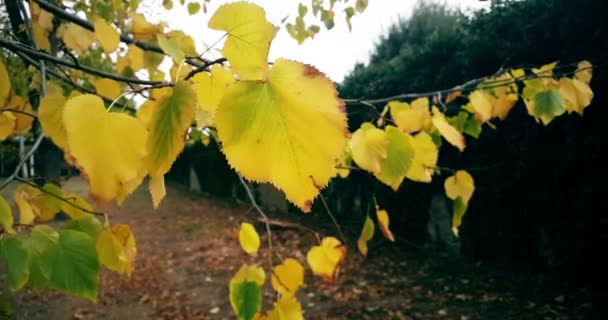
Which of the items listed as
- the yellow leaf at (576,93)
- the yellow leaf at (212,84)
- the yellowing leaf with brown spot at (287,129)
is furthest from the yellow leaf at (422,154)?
the yellowing leaf with brown spot at (287,129)

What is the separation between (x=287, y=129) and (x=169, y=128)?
15 centimetres

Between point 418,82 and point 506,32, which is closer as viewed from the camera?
point 506,32

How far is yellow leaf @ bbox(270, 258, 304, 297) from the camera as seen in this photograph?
1167 mm

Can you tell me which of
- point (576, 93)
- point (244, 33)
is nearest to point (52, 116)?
point (244, 33)

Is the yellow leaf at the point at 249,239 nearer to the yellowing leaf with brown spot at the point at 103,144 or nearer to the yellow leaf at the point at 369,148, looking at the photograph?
the yellow leaf at the point at 369,148

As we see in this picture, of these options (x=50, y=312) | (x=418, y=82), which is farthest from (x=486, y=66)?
(x=50, y=312)

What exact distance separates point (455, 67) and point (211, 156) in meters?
9.54

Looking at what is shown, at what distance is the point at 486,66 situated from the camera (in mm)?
4172

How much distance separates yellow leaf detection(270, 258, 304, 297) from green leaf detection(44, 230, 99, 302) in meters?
0.52

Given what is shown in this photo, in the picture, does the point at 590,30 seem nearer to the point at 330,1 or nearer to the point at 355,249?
the point at 330,1

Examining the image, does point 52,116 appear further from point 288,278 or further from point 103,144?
point 288,278

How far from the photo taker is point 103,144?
46 cm

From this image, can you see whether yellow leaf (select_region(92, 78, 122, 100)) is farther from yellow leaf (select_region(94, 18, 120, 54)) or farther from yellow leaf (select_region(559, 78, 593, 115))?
yellow leaf (select_region(559, 78, 593, 115))

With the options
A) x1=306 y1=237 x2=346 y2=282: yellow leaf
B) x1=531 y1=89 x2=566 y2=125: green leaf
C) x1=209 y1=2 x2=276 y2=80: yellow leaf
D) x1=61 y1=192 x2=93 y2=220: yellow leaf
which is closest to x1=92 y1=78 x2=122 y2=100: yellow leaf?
x1=61 y1=192 x2=93 y2=220: yellow leaf
